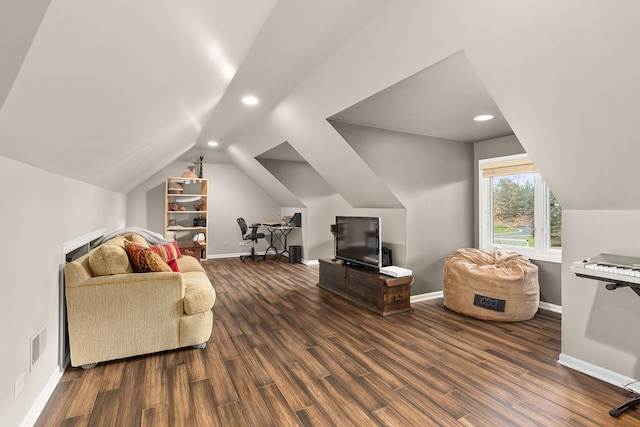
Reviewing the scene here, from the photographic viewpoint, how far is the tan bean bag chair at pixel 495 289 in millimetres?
3402

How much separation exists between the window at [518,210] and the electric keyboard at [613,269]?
2.01 m

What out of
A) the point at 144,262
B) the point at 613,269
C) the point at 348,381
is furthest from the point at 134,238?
the point at 613,269

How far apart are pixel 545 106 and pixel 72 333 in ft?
12.3

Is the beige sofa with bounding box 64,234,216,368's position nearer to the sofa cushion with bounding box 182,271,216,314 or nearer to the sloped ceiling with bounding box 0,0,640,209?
the sofa cushion with bounding box 182,271,216,314

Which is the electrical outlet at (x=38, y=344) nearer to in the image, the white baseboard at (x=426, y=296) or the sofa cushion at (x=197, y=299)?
the sofa cushion at (x=197, y=299)

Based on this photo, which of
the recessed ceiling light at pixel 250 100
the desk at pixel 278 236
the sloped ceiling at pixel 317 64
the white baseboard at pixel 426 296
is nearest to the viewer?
the sloped ceiling at pixel 317 64

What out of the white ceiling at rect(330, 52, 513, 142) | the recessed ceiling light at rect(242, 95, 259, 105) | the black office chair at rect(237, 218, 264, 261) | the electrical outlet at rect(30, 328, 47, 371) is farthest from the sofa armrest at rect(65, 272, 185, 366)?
the black office chair at rect(237, 218, 264, 261)

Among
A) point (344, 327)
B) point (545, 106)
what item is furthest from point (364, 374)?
point (545, 106)

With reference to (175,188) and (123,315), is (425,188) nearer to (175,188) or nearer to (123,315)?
(123,315)

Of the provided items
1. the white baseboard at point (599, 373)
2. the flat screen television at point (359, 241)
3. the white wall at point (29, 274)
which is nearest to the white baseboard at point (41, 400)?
the white wall at point (29, 274)

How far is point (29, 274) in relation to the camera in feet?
5.93

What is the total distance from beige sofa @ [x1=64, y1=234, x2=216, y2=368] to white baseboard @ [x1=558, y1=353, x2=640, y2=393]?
9.89 feet

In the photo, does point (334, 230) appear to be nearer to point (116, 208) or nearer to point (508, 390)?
point (508, 390)

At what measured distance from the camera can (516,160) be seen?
4152 mm
